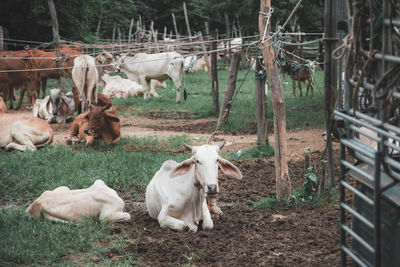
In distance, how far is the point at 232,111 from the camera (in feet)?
48.7

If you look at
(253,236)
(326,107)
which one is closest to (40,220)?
(253,236)

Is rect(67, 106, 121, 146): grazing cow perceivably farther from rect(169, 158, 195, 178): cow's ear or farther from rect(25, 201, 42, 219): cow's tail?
rect(169, 158, 195, 178): cow's ear

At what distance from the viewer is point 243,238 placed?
5375mm

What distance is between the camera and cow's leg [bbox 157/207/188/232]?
5.60 metres

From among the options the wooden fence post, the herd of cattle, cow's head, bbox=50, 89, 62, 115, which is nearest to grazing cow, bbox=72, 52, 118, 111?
the herd of cattle

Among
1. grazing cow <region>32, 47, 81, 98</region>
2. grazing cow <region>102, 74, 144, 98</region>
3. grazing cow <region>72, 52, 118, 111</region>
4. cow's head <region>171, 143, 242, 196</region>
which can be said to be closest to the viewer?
cow's head <region>171, 143, 242, 196</region>

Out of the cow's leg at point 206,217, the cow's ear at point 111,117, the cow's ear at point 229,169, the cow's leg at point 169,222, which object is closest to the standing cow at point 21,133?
the cow's ear at point 111,117

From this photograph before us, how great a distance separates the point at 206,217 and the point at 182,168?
23.4 inches

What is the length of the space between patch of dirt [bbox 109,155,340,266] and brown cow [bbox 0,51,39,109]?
35.7 ft

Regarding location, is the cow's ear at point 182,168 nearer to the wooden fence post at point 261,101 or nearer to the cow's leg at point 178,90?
the wooden fence post at point 261,101

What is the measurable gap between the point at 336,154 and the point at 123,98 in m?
11.7

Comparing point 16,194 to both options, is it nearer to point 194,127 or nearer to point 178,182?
point 178,182

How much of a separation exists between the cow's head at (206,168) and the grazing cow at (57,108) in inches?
350

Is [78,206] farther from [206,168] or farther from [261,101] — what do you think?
[261,101]
